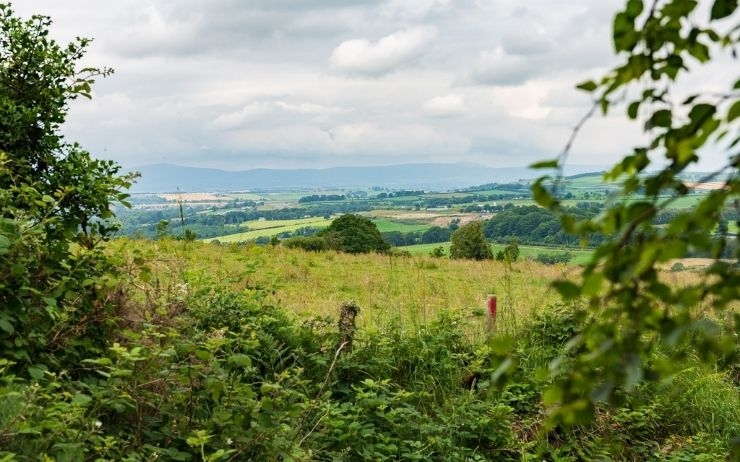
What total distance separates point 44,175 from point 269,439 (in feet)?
11.3

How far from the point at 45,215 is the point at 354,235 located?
34507 mm

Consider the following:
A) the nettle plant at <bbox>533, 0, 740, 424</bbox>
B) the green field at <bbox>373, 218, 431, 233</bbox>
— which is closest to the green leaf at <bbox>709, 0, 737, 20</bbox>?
the nettle plant at <bbox>533, 0, 740, 424</bbox>

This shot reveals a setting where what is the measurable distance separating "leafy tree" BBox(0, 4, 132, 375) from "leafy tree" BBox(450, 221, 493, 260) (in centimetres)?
2731

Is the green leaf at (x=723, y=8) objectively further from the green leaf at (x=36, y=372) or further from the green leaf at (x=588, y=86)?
the green leaf at (x=36, y=372)

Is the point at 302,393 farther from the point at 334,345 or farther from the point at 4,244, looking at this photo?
the point at 4,244

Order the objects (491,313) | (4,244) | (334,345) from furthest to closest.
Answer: (491,313), (334,345), (4,244)

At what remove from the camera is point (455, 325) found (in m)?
8.02

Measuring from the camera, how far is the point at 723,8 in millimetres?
1462

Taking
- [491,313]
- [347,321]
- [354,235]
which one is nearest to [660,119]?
[347,321]

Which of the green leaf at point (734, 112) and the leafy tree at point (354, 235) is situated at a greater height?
the green leaf at point (734, 112)

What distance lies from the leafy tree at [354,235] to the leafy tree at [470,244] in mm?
4523

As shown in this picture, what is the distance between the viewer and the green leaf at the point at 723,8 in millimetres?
1458

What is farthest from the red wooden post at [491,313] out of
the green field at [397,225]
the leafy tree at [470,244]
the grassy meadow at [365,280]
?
the green field at [397,225]

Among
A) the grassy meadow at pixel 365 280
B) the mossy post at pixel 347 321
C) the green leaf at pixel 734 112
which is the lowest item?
the grassy meadow at pixel 365 280
